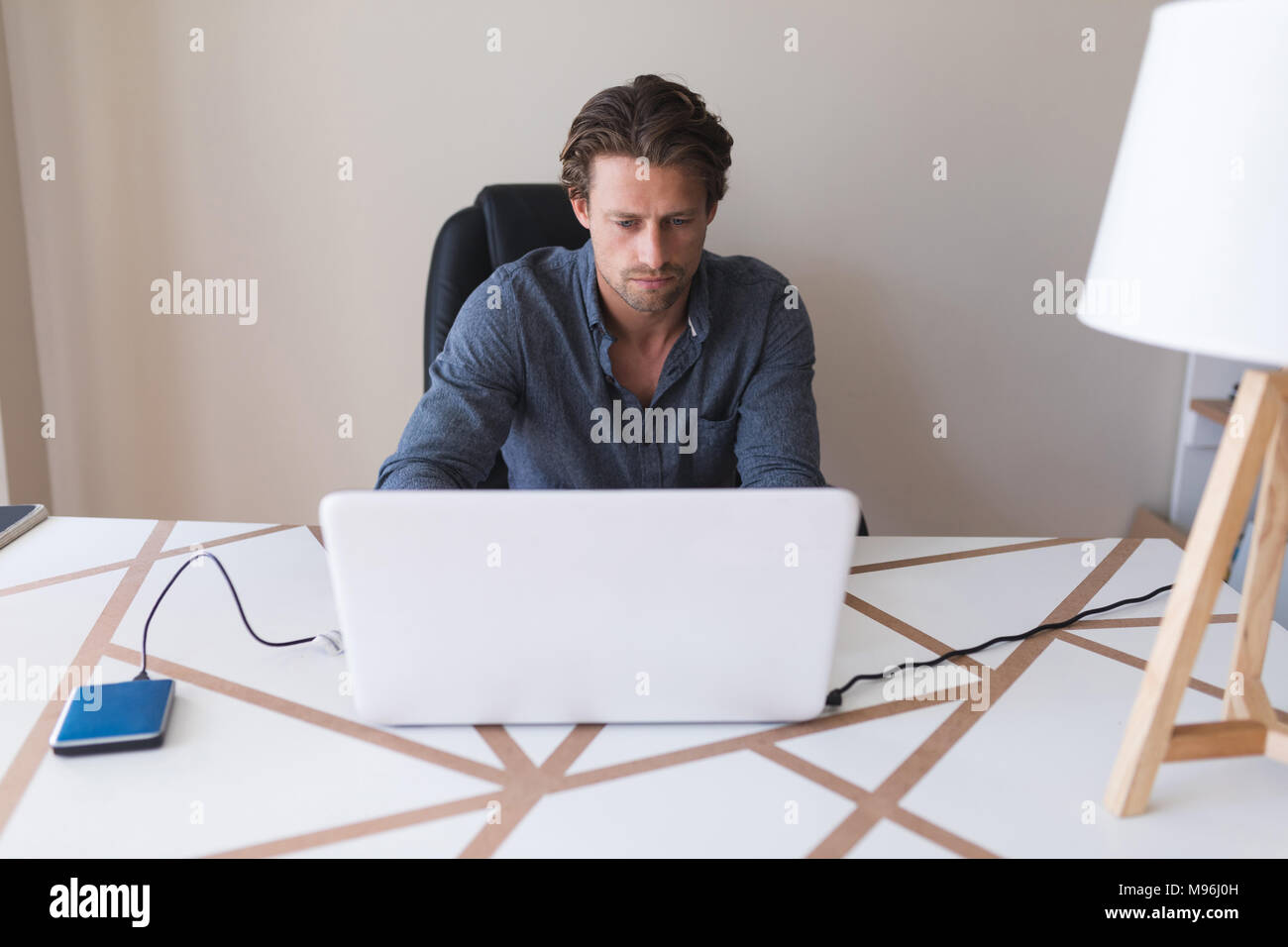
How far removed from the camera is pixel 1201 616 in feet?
2.72

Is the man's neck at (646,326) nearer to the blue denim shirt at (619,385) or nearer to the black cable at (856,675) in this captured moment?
→ the blue denim shirt at (619,385)

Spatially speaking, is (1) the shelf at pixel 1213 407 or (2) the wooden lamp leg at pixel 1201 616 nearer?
(2) the wooden lamp leg at pixel 1201 616

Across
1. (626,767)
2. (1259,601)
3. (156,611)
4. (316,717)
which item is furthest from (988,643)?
(156,611)

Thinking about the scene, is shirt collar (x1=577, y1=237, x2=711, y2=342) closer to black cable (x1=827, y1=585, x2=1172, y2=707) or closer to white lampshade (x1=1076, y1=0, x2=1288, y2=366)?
black cable (x1=827, y1=585, x2=1172, y2=707)

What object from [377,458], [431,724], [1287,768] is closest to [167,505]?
[377,458]

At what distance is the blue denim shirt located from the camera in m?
1.54

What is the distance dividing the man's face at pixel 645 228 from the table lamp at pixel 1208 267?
2.36 feet

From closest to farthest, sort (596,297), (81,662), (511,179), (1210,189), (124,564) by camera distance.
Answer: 1. (1210,189)
2. (81,662)
3. (124,564)
4. (596,297)
5. (511,179)

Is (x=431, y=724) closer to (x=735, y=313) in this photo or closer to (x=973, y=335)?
(x=735, y=313)

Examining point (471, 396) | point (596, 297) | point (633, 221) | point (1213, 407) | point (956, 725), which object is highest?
point (633, 221)

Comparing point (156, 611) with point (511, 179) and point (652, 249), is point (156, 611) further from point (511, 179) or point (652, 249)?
point (511, 179)

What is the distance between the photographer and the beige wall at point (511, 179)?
202cm

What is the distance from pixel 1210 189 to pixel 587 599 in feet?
1.82

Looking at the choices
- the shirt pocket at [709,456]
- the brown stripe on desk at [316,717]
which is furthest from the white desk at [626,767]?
the shirt pocket at [709,456]
